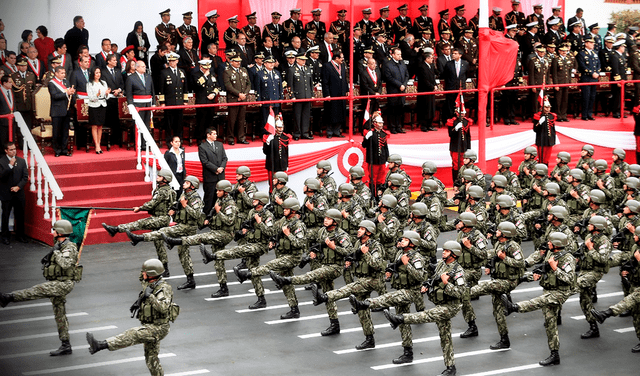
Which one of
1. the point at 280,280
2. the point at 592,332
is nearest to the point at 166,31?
the point at 280,280

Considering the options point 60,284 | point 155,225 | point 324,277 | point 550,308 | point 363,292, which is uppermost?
point 155,225

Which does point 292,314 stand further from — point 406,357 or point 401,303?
point 406,357

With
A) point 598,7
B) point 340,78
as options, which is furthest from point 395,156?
point 598,7

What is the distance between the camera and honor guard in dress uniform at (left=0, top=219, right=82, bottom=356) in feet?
49.4

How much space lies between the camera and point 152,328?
13250mm

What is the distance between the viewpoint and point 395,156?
22281 millimetres

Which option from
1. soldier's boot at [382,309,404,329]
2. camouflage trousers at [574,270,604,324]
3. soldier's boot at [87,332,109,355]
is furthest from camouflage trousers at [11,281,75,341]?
camouflage trousers at [574,270,604,324]

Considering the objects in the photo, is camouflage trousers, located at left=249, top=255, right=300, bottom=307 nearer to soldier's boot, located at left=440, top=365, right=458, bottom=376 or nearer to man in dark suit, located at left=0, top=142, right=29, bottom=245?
soldier's boot, located at left=440, top=365, right=458, bottom=376

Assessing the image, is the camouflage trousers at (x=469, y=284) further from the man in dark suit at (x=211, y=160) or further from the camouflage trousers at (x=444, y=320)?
the man in dark suit at (x=211, y=160)

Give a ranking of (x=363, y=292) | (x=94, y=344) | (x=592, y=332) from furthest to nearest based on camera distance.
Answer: (x=592, y=332), (x=363, y=292), (x=94, y=344)

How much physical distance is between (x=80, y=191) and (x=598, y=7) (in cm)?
1948

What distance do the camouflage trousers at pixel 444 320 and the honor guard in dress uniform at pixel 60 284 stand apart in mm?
5179

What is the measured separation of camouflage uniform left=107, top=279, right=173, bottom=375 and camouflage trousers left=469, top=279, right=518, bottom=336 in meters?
4.87

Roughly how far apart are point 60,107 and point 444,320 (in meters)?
11.9
